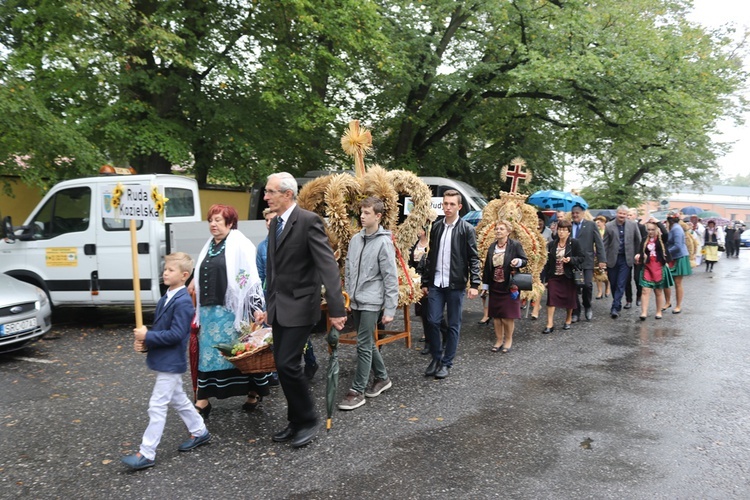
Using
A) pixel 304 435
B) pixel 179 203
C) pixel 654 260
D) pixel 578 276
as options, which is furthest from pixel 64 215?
pixel 654 260

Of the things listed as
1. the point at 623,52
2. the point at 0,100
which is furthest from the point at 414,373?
the point at 623,52

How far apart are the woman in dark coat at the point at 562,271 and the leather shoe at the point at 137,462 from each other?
6599mm

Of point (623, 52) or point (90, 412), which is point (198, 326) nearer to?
point (90, 412)

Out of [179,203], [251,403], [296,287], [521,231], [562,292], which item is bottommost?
[251,403]

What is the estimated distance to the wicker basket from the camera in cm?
481

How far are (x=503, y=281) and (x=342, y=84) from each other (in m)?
8.76

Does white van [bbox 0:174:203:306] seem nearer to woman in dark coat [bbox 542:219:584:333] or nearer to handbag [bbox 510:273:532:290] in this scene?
handbag [bbox 510:273:532:290]

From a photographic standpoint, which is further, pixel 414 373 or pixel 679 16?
pixel 679 16

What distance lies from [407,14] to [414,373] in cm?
1284

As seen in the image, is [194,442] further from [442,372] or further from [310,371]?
[442,372]

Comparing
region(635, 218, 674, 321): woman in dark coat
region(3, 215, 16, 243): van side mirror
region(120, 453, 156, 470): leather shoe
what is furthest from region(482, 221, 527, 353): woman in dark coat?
region(3, 215, 16, 243): van side mirror

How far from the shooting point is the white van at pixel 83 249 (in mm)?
8867

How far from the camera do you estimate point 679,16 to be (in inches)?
842

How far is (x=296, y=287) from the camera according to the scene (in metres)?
4.48
